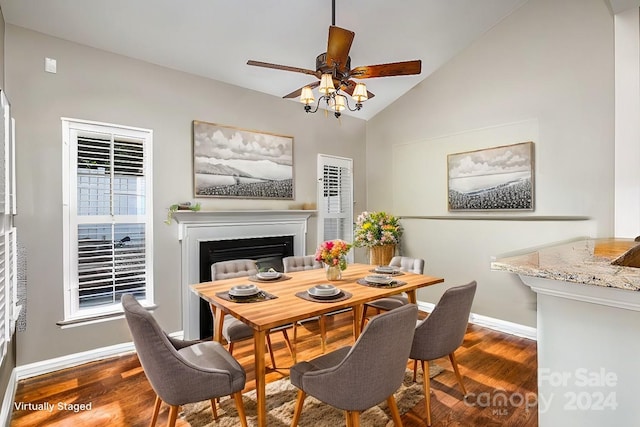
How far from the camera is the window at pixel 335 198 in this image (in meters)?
4.68

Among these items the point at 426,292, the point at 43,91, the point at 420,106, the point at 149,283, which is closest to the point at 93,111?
the point at 43,91

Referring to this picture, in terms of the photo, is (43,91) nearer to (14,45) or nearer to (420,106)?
(14,45)

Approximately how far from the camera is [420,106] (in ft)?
14.6

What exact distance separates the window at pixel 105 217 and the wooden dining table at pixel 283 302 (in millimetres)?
1080

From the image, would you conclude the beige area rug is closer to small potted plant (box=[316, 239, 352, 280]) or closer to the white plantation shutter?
small potted plant (box=[316, 239, 352, 280])

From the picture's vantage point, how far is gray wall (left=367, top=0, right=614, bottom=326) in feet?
10.2

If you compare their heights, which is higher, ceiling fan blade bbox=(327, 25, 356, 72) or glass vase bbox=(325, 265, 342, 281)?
ceiling fan blade bbox=(327, 25, 356, 72)

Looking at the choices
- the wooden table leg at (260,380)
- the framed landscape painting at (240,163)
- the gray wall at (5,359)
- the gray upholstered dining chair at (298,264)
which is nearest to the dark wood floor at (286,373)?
the gray wall at (5,359)

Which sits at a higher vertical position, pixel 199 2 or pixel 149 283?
pixel 199 2

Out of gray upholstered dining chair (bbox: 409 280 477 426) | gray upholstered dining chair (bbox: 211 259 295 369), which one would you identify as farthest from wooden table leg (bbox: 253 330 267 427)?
gray upholstered dining chair (bbox: 409 280 477 426)

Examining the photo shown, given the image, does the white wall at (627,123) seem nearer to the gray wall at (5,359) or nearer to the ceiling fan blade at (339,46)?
the ceiling fan blade at (339,46)

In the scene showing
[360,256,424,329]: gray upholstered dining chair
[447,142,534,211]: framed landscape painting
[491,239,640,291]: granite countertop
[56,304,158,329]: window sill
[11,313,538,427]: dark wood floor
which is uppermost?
[447,142,534,211]: framed landscape painting

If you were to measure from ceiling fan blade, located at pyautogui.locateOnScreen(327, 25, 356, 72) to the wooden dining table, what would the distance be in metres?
1.59

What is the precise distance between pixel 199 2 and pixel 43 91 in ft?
4.83
